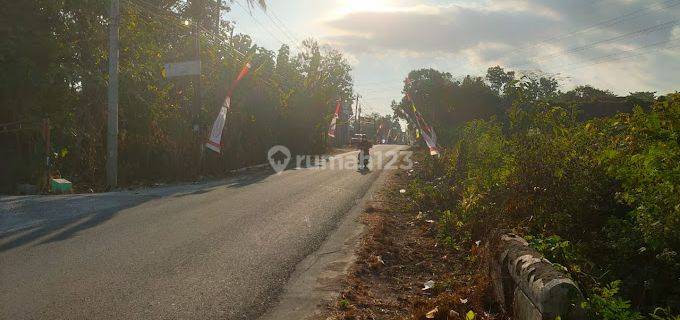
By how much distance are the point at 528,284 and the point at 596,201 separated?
194 cm

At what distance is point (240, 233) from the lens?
998cm

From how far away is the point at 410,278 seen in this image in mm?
7719

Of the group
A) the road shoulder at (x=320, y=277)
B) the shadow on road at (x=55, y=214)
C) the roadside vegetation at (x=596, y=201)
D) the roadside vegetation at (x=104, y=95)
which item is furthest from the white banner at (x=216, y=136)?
the roadside vegetation at (x=596, y=201)

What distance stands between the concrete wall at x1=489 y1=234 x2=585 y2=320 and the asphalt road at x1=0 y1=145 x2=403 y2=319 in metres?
2.50

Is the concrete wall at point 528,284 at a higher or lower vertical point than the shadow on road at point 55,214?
higher

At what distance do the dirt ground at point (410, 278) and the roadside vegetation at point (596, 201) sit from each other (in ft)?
1.66

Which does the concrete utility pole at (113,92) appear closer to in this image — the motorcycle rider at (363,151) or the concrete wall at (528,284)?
the motorcycle rider at (363,151)

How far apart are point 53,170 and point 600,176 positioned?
16.3 metres

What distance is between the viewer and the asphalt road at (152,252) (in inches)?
233

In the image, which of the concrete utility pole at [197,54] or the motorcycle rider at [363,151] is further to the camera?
the motorcycle rider at [363,151]

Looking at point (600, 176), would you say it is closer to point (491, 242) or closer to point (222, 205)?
point (491, 242)

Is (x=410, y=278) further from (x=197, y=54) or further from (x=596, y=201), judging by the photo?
(x=197, y=54)

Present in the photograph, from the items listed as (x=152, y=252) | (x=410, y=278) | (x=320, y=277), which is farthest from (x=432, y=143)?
(x=152, y=252)

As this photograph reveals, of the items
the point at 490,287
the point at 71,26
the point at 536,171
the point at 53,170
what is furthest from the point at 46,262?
the point at 71,26
